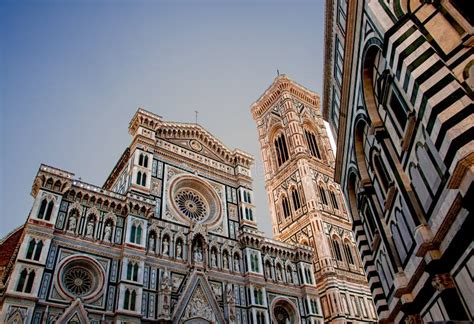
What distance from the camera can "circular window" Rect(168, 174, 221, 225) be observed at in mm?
24891

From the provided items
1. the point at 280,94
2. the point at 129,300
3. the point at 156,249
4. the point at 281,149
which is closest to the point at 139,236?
the point at 156,249

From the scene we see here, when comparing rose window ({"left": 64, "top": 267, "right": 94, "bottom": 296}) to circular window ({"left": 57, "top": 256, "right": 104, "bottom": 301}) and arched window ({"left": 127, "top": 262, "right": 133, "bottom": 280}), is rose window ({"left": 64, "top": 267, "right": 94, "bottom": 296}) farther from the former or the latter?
arched window ({"left": 127, "top": 262, "right": 133, "bottom": 280})

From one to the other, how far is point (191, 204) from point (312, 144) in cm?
2315

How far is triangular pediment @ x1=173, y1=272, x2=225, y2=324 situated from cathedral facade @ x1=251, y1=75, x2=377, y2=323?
12271 millimetres

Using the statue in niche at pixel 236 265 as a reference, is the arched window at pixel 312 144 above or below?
above

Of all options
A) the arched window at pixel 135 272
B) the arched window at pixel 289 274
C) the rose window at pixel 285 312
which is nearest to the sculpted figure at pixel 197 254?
the arched window at pixel 135 272

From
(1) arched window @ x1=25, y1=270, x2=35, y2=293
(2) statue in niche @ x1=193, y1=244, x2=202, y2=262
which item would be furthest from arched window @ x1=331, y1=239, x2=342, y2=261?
(1) arched window @ x1=25, y1=270, x2=35, y2=293

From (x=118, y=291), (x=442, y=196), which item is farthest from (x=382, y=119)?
(x=118, y=291)

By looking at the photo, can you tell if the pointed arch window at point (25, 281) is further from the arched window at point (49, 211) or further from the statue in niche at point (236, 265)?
the statue in niche at point (236, 265)

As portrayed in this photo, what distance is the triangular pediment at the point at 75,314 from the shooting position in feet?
53.1

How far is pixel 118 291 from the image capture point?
18.2 metres

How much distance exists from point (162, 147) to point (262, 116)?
26.5 meters

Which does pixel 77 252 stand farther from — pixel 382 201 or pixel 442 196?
pixel 442 196

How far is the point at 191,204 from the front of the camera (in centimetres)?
2612
